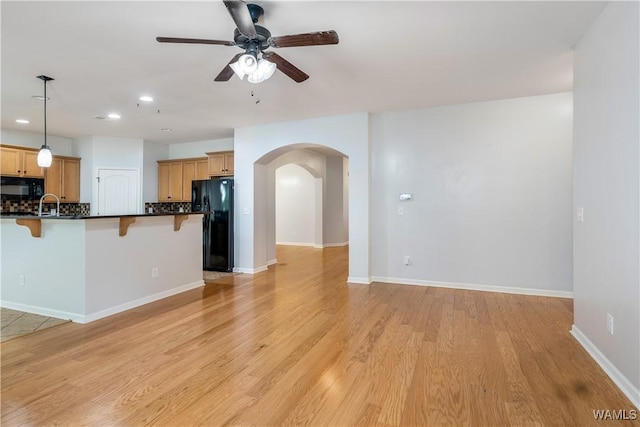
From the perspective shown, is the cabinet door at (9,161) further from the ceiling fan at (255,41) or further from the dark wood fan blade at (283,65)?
the dark wood fan blade at (283,65)

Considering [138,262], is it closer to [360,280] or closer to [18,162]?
[360,280]

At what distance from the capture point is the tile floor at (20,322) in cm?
292

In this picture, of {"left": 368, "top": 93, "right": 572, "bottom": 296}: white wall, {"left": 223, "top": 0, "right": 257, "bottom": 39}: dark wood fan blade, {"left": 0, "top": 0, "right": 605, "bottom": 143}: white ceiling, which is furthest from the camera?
{"left": 368, "top": 93, "right": 572, "bottom": 296}: white wall

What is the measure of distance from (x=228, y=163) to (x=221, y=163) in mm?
166

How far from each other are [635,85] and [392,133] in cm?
306

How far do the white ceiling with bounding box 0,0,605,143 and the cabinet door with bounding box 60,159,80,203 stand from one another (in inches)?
67.8

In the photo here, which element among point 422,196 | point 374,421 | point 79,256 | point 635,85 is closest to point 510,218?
point 422,196

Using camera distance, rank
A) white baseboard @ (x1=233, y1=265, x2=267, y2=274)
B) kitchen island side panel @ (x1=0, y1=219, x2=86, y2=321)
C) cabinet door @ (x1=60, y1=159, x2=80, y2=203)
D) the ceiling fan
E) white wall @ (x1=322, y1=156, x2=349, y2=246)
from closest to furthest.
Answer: the ceiling fan → kitchen island side panel @ (x1=0, y1=219, x2=86, y2=321) → white baseboard @ (x1=233, y1=265, x2=267, y2=274) → cabinet door @ (x1=60, y1=159, x2=80, y2=203) → white wall @ (x1=322, y1=156, x2=349, y2=246)

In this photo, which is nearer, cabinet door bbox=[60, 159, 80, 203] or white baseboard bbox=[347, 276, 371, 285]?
white baseboard bbox=[347, 276, 371, 285]

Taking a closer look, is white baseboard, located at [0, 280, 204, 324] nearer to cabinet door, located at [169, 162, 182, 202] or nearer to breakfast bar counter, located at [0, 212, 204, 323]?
breakfast bar counter, located at [0, 212, 204, 323]

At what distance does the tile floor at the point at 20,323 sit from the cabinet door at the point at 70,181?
3596 millimetres

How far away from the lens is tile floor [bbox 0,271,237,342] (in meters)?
2.92

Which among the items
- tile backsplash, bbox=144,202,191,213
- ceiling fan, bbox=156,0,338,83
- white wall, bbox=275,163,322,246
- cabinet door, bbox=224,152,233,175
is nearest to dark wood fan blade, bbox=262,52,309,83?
ceiling fan, bbox=156,0,338,83

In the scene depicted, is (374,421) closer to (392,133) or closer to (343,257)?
(392,133)
